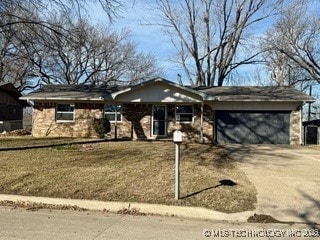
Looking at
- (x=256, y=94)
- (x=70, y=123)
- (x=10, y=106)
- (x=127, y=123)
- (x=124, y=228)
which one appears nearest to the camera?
(x=124, y=228)

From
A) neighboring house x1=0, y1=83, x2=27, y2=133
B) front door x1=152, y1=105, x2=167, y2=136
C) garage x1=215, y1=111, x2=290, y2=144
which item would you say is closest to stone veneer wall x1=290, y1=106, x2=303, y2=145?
garage x1=215, y1=111, x2=290, y2=144

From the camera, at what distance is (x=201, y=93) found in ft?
78.1

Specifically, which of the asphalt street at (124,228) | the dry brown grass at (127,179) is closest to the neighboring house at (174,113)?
the dry brown grass at (127,179)

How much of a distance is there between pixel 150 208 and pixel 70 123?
19.0 metres

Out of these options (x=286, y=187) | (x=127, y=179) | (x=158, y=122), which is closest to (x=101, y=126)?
(x=158, y=122)

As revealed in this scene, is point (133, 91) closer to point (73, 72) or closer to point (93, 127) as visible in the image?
point (93, 127)

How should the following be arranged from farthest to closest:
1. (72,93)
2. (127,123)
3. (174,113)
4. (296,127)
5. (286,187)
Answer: (72,93)
(127,123)
(174,113)
(296,127)
(286,187)

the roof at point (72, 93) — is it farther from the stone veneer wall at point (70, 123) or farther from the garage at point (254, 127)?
the garage at point (254, 127)

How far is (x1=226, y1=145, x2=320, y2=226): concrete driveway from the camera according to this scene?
7641 millimetres

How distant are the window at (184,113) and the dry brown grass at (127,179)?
12.1 m

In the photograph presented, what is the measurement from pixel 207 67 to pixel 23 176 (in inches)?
1295

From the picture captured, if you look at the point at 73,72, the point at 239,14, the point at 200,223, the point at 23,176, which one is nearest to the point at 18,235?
the point at 200,223

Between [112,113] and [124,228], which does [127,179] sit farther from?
[112,113]

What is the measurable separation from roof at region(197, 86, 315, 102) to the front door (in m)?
3.14
